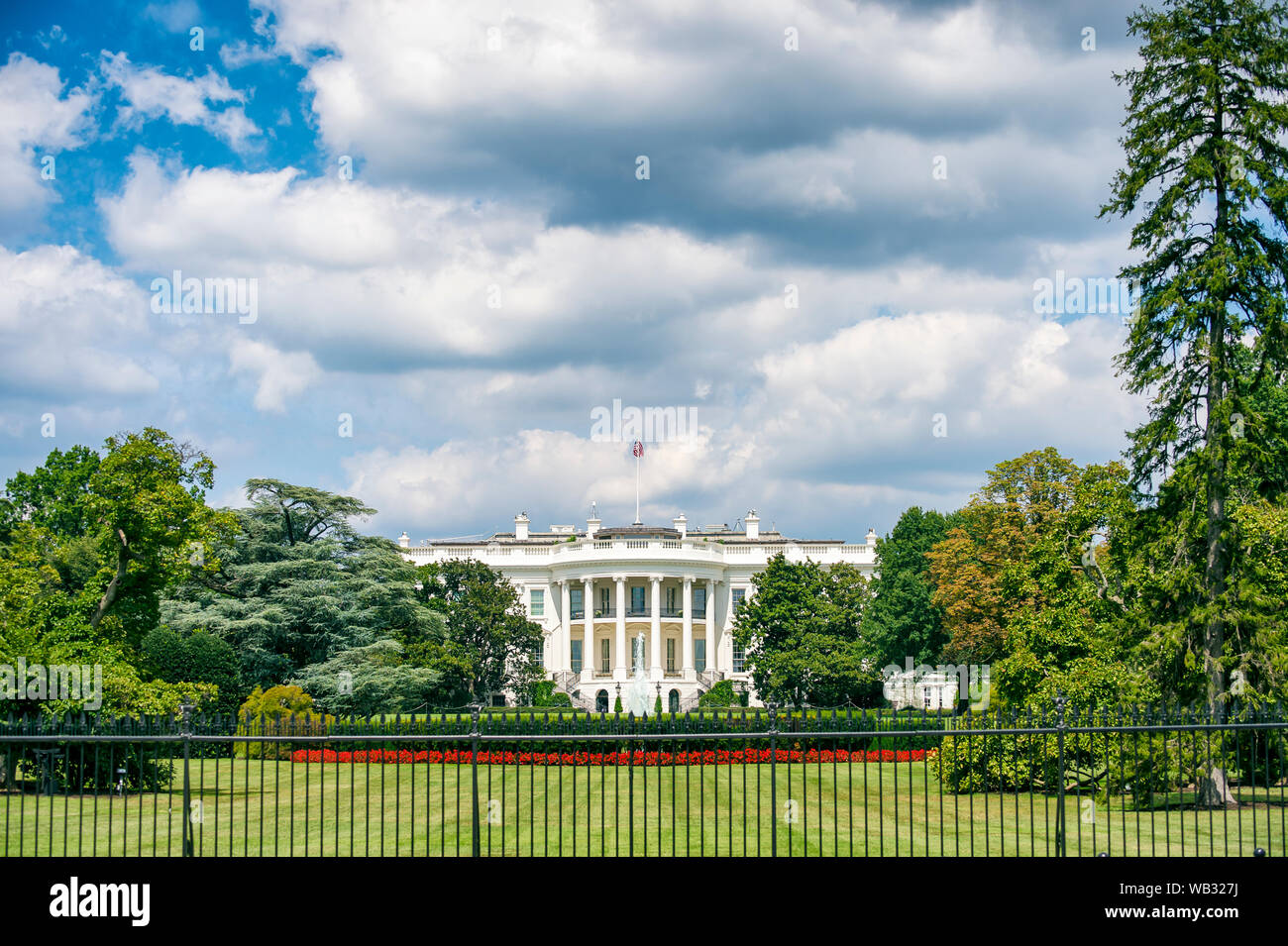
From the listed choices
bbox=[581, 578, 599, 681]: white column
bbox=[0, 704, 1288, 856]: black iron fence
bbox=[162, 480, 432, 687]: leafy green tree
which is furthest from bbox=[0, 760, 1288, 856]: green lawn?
bbox=[581, 578, 599, 681]: white column

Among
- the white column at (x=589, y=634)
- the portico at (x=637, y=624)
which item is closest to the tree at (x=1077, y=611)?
the portico at (x=637, y=624)

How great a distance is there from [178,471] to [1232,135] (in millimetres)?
→ 24192

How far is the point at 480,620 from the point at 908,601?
21562 millimetres

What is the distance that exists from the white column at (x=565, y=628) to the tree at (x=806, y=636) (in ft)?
58.5

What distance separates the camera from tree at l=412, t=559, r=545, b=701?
52.8 m

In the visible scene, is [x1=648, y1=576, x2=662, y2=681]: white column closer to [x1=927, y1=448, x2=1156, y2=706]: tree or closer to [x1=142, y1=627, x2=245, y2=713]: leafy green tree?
[x1=927, y1=448, x2=1156, y2=706]: tree

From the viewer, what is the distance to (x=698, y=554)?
68250 millimetres

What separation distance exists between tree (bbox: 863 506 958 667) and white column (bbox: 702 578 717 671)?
12.8m

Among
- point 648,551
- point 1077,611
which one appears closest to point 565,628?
Result: point 648,551

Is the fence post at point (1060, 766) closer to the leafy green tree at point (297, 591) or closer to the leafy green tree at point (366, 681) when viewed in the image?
the leafy green tree at point (366, 681)

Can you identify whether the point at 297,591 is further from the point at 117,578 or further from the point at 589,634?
the point at 589,634
